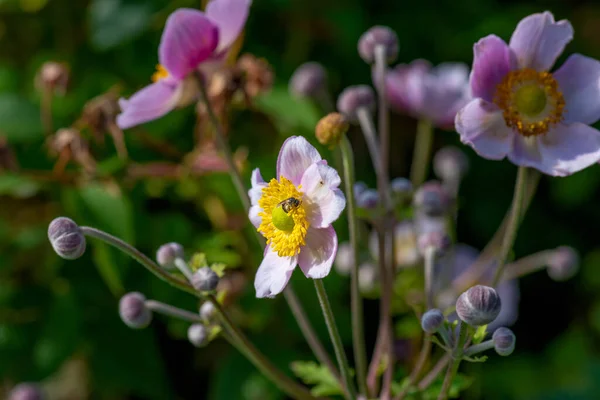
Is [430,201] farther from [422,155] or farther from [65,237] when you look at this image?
[65,237]

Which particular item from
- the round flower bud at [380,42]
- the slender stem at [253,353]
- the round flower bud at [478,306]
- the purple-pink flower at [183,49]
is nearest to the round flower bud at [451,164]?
the round flower bud at [380,42]

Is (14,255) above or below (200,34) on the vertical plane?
below

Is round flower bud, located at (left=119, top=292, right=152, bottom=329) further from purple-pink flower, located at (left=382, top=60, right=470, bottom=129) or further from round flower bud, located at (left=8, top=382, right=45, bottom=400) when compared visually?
purple-pink flower, located at (left=382, top=60, right=470, bottom=129)

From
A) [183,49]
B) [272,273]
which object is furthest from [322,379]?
[183,49]

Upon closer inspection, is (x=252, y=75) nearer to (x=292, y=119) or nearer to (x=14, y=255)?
(x=292, y=119)

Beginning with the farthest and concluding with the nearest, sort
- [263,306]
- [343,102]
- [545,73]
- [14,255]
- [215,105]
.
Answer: [14,255]
[263,306]
[215,105]
[343,102]
[545,73]

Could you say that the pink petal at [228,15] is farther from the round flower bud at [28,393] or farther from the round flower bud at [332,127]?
the round flower bud at [28,393]

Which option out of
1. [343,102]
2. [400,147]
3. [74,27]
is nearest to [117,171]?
[343,102]
